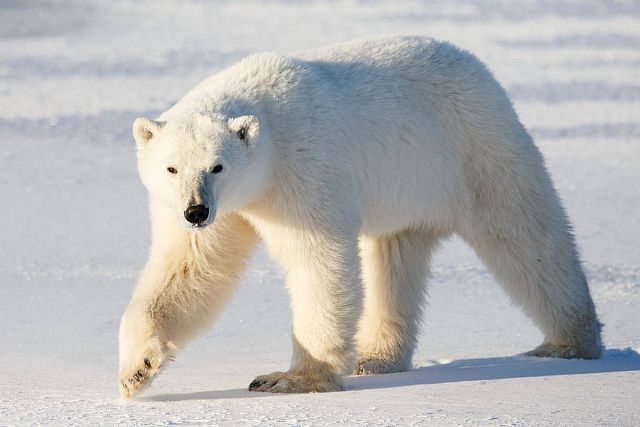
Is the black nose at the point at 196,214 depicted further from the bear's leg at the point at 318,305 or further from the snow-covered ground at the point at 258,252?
the snow-covered ground at the point at 258,252

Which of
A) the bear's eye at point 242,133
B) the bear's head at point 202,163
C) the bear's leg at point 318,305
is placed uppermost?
the bear's eye at point 242,133

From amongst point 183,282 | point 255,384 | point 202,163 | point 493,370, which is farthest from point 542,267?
point 202,163

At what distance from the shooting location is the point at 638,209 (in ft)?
26.2

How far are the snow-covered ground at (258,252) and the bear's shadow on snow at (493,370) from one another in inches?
0.7

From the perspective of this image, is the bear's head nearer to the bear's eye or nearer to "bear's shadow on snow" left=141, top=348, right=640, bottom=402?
the bear's eye

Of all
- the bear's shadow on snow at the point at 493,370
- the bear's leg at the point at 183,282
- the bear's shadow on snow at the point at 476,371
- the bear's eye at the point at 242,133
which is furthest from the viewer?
the bear's shadow on snow at the point at 493,370

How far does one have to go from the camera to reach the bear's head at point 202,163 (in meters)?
3.79

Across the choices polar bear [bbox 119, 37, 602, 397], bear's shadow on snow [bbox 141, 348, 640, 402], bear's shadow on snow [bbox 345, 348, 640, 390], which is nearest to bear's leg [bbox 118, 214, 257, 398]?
polar bear [bbox 119, 37, 602, 397]

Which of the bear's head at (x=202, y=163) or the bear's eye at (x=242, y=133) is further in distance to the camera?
the bear's eye at (x=242, y=133)

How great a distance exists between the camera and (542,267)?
505cm

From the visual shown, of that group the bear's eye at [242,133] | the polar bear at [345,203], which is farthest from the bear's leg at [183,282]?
the bear's eye at [242,133]

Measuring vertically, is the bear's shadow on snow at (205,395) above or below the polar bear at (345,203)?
below

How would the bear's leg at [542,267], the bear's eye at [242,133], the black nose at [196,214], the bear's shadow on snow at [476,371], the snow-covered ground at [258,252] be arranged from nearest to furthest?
the black nose at [196,214] < the snow-covered ground at [258,252] < the bear's eye at [242,133] < the bear's shadow on snow at [476,371] < the bear's leg at [542,267]

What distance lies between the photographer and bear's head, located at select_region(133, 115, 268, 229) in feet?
12.4
